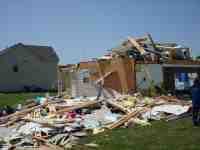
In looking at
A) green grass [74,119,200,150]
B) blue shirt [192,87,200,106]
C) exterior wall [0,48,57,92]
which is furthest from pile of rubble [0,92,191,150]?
exterior wall [0,48,57,92]

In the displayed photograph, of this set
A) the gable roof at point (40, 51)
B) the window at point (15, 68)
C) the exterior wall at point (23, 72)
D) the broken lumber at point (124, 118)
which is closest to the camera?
the broken lumber at point (124, 118)

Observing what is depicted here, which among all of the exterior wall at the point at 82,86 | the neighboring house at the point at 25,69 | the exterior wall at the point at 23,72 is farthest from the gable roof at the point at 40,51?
the exterior wall at the point at 82,86

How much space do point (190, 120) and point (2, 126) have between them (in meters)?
7.53

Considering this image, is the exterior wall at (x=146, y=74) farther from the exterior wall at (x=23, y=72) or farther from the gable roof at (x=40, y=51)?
the gable roof at (x=40, y=51)

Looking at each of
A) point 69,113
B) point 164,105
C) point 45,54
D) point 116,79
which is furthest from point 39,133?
point 45,54

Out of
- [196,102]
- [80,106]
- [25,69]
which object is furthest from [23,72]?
[196,102]

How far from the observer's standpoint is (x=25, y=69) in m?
48.1

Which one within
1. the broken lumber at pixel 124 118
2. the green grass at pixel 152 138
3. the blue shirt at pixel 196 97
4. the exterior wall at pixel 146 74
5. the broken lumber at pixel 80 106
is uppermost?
the exterior wall at pixel 146 74

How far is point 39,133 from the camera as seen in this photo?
1196 cm

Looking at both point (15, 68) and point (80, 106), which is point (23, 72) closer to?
point (15, 68)

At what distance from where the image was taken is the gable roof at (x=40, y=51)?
48.0 m

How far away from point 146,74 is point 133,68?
85 centimetres

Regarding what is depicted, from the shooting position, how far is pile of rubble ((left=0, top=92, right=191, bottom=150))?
11289 mm

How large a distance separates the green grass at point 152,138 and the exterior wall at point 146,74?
6.54 meters
